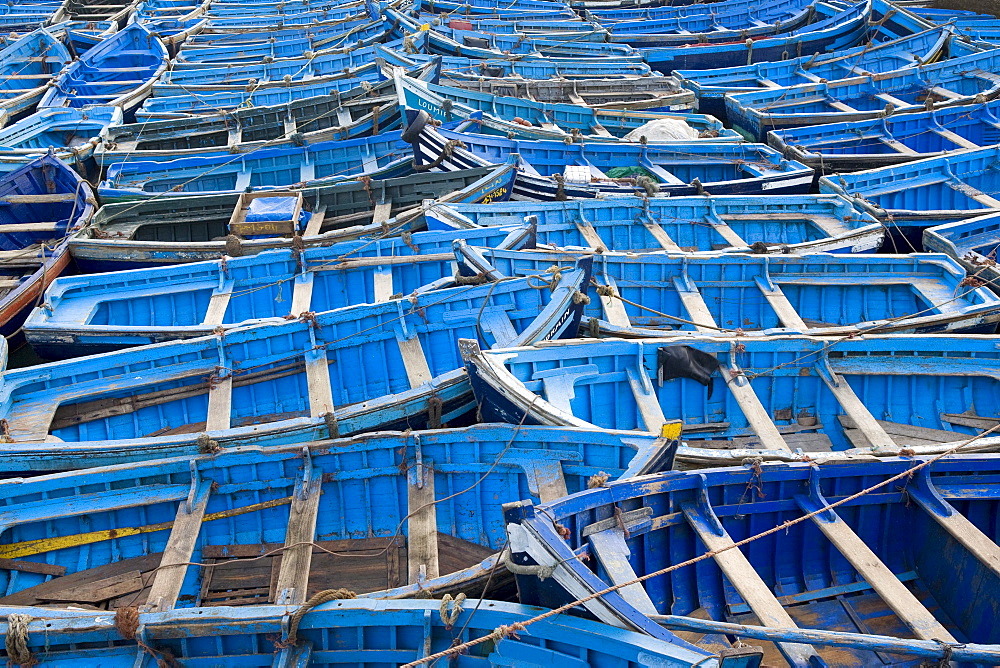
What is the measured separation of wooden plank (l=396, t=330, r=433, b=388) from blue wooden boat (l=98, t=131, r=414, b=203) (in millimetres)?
5574

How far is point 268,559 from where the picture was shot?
8.25 meters

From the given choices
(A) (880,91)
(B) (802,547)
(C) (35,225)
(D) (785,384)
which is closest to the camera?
(B) (802,547)

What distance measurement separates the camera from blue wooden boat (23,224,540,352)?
38.8 feet

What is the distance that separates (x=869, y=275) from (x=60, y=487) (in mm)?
9666

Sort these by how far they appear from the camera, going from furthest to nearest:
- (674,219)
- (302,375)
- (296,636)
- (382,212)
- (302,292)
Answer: (382,212)
(674,219)
(302,292)
(302,375)
(296,636)

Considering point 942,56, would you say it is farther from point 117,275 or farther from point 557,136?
point 117,275

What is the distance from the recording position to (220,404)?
385 inches

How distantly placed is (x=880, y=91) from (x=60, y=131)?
17.9m

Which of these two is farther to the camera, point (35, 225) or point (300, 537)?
point (35, 225)

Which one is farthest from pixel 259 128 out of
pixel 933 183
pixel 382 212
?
pixel 933 183

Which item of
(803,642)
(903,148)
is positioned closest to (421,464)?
(803,642)

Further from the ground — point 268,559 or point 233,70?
point 233,70

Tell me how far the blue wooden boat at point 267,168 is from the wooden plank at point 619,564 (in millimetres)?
10022

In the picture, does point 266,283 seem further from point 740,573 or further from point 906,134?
point 906,134
